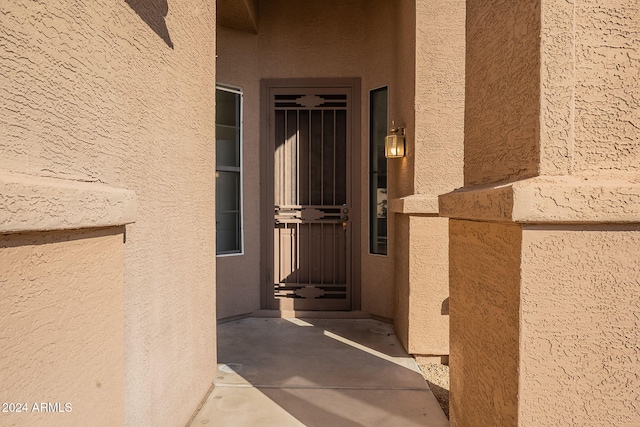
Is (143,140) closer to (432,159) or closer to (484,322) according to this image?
(484,322)

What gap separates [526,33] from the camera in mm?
1339

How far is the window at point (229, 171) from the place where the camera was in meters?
5.02

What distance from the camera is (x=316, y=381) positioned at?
3.21m

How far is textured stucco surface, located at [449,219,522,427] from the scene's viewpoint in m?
1.30

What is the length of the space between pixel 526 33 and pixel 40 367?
184 centimetres

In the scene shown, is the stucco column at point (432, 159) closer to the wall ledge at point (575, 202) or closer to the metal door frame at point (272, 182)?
the metal door frame at point (272, 182)

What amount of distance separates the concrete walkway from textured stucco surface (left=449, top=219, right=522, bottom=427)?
862 mm

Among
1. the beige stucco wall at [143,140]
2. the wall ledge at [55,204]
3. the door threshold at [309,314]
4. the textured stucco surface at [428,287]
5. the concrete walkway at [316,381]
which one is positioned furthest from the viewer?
the door threshold at [309,314]

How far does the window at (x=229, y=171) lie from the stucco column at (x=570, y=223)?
13.4 feet

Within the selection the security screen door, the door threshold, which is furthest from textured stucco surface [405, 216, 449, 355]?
the security screen door

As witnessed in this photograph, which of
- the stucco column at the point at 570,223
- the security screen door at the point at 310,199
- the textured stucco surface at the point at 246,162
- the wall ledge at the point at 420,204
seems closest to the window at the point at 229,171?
the textured stucco surface at the point at 246,162

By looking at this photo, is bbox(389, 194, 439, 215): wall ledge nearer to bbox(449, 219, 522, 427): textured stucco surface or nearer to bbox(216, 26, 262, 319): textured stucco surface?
bbox(449, 219, 522, 427): textured stucco surface

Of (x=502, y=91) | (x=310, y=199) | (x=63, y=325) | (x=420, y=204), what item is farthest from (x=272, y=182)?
(x=63, y=325)

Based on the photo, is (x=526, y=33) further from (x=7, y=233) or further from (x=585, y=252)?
(x=7, y=233)
